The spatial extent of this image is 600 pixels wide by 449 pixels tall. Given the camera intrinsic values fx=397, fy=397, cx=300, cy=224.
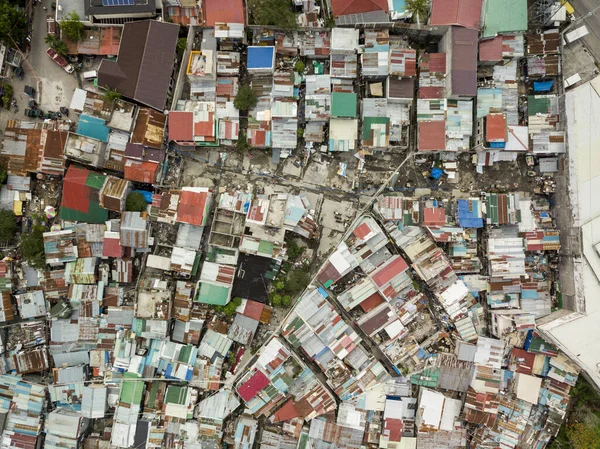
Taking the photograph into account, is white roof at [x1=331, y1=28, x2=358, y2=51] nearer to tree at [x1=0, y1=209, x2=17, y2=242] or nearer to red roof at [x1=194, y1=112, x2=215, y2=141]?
red roof at [x1=194, y1=112, x2=215, y2=141]

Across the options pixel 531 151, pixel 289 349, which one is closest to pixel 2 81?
pixel 289 349

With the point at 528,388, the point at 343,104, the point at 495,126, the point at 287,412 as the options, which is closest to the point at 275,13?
the point at 343,104

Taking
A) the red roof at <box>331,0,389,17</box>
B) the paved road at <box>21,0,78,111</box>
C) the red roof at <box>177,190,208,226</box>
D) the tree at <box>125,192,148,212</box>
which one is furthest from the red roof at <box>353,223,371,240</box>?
the paved road at <box>21,0,78,111</box>

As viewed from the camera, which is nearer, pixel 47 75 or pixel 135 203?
pixel 135 203

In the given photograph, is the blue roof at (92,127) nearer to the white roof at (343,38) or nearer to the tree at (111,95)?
the tree at (111,95)

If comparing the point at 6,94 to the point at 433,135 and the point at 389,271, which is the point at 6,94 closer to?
→ the point at 389,271

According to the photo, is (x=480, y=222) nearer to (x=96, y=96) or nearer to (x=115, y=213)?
(x=115, y=213)
